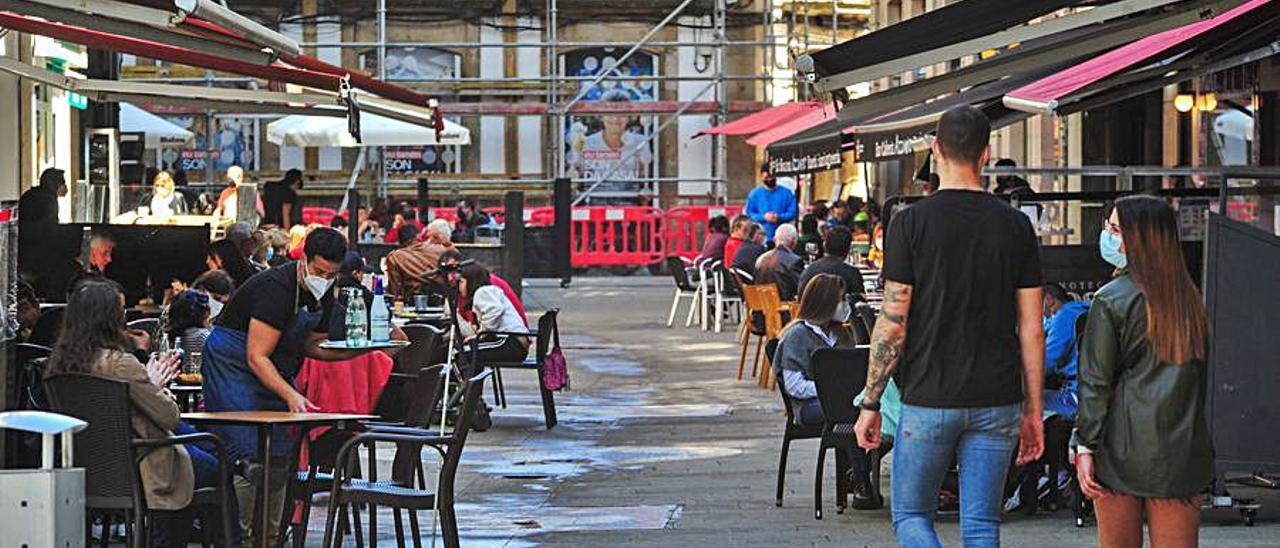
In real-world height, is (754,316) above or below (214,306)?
below

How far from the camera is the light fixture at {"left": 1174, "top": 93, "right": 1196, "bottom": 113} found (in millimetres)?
20922

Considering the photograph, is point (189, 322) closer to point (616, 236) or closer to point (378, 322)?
point (378, 322)

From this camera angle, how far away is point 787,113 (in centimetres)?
3200

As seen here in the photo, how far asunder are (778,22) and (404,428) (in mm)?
32339

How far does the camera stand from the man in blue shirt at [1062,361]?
11.0m

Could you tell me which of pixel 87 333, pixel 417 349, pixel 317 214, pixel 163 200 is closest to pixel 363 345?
pixel 417 349

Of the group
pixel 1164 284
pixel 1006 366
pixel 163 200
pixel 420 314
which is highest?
pixel 163 200

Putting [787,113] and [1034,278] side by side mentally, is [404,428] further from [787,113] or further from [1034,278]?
[787,113]

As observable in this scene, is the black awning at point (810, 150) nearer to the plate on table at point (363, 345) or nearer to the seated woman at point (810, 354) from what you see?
the seated woman at point (810, 354)

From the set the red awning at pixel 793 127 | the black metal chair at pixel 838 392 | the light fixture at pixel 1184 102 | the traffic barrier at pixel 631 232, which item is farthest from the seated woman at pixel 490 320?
the traffic barrier at pixel 631 232

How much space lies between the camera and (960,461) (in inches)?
283

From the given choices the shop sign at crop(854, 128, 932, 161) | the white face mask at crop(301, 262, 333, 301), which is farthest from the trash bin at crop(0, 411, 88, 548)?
the shop sign at crop(854, 128, 932, 161)

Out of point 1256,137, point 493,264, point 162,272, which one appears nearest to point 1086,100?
point 1256,137

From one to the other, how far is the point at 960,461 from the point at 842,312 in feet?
22.2
